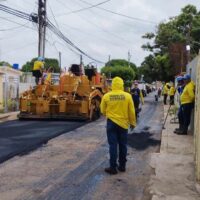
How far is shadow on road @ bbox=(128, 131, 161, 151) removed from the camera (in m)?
11.2

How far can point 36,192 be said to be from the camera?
6738 mm

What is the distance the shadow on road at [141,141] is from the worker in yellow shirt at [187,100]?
1051 millimetres

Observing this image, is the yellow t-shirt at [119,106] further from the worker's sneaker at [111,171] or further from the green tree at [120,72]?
the green tree at [120,72]

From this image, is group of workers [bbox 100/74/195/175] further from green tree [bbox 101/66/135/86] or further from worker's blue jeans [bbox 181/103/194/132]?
green tree [bbox 101/66/135/86]

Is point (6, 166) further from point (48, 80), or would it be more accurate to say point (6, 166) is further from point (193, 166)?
point (48, 80)

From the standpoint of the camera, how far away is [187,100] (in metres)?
12.3

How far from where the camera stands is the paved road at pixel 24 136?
10.2 m

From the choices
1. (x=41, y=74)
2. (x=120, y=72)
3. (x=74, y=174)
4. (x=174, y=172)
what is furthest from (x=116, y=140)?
(x=120, y=72)

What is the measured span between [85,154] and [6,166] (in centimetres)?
199

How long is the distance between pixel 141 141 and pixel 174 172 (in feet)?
13.8

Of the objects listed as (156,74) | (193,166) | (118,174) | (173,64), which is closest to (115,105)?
(118,174)

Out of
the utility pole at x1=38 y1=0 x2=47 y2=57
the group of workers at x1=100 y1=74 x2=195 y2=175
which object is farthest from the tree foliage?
the group of workers at x1=100 y1=74 x2=195 y2=175

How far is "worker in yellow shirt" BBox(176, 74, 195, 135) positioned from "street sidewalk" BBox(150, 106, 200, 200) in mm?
791

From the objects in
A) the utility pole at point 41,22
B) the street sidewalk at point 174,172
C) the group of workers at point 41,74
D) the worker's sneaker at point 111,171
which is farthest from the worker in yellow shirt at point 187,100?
the utility pole at point 41,22
